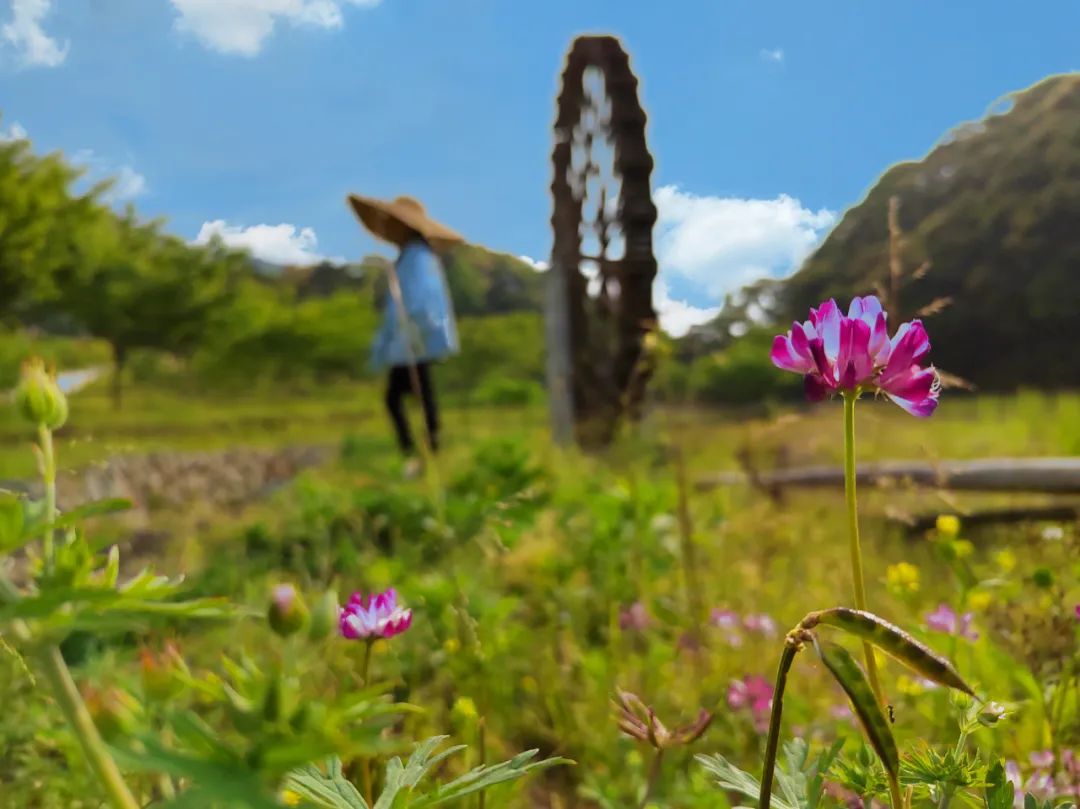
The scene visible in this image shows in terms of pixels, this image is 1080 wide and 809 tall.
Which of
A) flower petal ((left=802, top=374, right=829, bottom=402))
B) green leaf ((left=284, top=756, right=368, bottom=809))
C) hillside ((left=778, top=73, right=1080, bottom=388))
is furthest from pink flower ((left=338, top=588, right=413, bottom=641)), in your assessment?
hillside ((left=778, top=73, right=1080, bottom=388))

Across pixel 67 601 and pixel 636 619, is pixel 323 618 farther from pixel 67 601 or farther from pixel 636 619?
pixel 636 619

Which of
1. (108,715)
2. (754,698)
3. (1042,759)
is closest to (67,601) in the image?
(108,715)

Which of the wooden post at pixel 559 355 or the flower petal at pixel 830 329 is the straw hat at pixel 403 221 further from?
the flower petal at pixel 830 329

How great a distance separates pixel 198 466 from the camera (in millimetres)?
8141

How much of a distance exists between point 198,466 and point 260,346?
1449cm

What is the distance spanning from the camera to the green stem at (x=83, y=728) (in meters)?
0.36

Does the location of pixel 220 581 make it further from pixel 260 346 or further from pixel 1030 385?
pixel 260 346

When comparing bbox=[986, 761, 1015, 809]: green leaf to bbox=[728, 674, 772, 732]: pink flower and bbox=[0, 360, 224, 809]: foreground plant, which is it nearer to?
bbox=[0, 360, 224, 809]: foreground plant

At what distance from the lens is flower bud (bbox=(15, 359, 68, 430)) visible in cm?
51

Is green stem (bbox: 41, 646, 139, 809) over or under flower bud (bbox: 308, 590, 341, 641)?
under

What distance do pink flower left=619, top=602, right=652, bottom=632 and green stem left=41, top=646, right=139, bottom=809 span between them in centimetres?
152

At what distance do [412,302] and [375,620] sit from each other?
399 cm

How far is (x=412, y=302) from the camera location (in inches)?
184

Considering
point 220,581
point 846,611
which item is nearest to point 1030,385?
point 220,581
